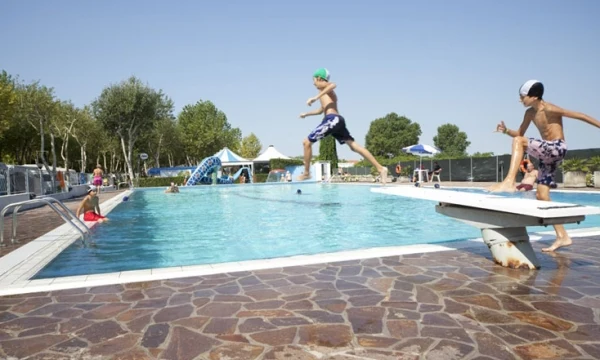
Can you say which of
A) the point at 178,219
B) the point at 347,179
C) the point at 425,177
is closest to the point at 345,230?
the point at 178,219

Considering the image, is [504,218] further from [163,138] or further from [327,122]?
[163,138]

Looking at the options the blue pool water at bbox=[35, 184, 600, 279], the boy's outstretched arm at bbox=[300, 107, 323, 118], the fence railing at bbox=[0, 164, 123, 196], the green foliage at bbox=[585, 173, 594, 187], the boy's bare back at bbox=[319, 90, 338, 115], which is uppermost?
the boy's bare back at bbox=[319, 90, 338, 115]

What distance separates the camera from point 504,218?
169 inches

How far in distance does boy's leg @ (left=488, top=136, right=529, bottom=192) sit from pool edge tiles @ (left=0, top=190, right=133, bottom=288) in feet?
17.4

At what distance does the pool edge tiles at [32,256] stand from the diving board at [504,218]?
15.9 ft

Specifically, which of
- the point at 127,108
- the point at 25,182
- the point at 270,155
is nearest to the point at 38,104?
the point at 127,108

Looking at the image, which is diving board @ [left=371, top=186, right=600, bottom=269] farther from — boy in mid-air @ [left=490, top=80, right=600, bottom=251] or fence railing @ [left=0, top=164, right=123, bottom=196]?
fence railing @ [left=0, top=164, right=123, bottom=196]

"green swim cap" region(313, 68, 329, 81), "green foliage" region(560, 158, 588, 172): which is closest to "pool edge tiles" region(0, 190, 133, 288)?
"green swim cap" region(313, 68, 329, 81)

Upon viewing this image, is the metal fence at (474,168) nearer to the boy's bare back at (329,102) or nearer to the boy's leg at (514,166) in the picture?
the boy's bare back at (329,102)

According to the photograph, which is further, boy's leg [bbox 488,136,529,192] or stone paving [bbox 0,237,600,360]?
boy's leg [bbox 488,136,529,192]

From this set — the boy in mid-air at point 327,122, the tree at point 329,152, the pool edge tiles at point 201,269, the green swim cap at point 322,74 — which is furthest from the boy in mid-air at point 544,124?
the tree at point 329,152

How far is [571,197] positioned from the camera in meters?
16.7

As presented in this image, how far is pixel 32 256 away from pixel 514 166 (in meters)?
6.66

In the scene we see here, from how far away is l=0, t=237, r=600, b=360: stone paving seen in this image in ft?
8.60
